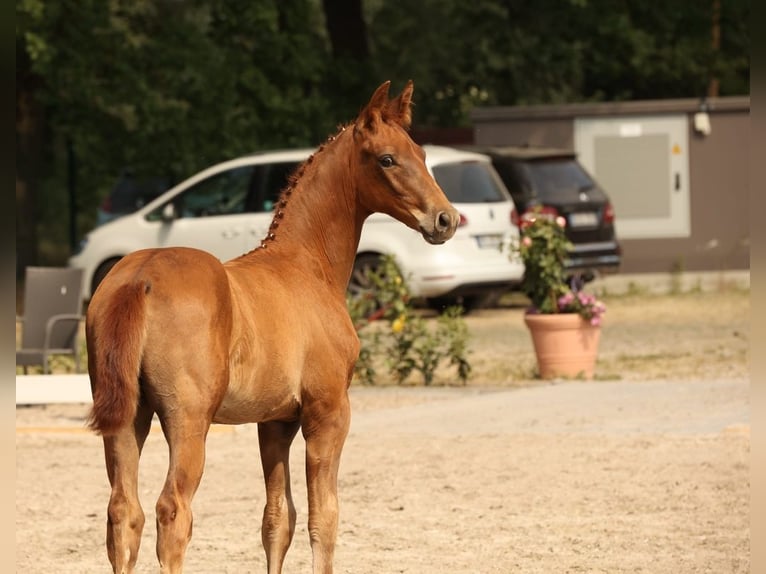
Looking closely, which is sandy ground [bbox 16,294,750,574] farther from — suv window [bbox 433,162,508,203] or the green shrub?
suv window [bbox 433,162,508,203]

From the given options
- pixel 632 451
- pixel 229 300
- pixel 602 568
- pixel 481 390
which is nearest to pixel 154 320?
pixel 229 300

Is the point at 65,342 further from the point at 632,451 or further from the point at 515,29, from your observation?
the point at 515,29

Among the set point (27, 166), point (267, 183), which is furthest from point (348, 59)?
point (267, 183)

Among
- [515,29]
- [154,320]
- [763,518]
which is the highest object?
[515,29]

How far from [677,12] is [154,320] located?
26.0 m

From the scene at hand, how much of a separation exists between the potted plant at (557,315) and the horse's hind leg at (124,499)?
8.96 meters

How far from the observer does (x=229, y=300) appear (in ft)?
17.8

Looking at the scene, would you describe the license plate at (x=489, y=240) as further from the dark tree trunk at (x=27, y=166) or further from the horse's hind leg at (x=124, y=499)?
the horse's hind leg at (x=124, y=499)

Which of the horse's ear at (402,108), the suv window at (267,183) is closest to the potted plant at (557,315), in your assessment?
the suv window at (267,183)

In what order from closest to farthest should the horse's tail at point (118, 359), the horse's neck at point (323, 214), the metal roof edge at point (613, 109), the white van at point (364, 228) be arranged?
the horse's tail at point (118, 359)
the horse's neck at point (323, 214)
the white van at point (364, 228)
the metal roof edge at point (613, 109)

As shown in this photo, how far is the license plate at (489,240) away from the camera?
18.9 meters

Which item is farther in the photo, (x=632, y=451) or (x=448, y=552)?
(x=632, y=451)

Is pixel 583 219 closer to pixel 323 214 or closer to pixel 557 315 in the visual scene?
pixel 557 315

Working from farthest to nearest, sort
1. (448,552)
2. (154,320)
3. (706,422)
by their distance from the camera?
(706,422), (448,552), (154,320)
